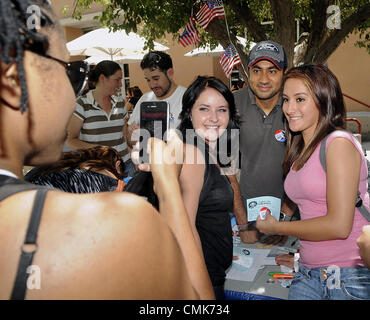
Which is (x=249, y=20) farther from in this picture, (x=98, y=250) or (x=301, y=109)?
(x=98, y=250)

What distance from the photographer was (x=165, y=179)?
1227 millimetres

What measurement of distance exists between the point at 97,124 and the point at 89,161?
86.8 inches

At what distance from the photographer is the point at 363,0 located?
6.62 m

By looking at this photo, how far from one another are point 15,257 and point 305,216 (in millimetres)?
1799

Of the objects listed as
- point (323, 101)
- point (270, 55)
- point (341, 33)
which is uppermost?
point (341, 33)

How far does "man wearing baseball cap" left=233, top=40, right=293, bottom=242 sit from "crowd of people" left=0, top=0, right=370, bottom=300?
0.01m

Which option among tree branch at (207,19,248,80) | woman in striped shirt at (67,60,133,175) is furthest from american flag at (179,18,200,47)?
woman in striped shirt at (67,60,133,175)

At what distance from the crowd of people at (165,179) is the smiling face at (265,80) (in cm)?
1

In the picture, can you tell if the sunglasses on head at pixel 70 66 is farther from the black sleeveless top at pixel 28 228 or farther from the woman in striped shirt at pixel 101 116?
the woman in striped shirt at pixel 101 116

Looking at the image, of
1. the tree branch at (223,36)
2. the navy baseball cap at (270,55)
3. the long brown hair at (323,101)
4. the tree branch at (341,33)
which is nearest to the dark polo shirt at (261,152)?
the navy baseball cap at (270,55)

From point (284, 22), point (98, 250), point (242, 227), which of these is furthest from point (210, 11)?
point (98, 250)

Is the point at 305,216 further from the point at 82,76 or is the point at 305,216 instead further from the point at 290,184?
the point at 82,76

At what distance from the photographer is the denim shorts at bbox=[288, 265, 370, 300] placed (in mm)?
1873
